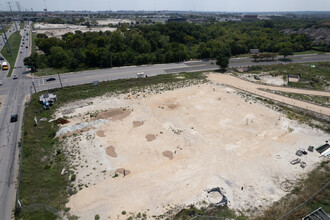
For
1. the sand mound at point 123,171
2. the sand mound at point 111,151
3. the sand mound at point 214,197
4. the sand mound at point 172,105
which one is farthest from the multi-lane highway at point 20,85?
the sand mound at point 172,105

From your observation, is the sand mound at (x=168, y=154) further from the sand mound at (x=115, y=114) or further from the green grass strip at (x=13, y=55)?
the green grass strip at (x=13, y=55)

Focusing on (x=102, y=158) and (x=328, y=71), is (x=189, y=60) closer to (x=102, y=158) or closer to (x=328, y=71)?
(x=328, y=71)

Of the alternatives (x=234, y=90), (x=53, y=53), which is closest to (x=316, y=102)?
(x=234, y=90)

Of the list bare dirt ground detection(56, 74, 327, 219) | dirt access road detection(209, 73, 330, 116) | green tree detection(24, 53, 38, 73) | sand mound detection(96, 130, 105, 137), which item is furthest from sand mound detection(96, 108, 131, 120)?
green tree detection(24, 53, 38, 73)

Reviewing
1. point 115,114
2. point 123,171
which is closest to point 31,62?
point 115,114

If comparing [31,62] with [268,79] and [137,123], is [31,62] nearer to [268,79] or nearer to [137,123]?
[137,123]

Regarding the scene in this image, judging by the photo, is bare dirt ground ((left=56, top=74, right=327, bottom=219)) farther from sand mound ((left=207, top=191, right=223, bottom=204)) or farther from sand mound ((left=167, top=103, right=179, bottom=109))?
sand mound ((left=207, top=191, right=223, bottom=204))
